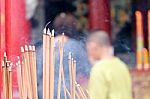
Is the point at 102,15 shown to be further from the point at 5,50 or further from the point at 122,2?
the point at 122,2

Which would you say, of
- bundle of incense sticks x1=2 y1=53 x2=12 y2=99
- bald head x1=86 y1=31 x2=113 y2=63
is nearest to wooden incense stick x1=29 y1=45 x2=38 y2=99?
bundle of incense sticks x1=2 y1=53 x2=12 y2=99

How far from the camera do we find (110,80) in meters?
3.13

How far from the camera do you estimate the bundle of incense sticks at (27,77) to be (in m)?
2.75

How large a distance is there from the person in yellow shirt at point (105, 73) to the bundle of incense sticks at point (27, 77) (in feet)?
1.21

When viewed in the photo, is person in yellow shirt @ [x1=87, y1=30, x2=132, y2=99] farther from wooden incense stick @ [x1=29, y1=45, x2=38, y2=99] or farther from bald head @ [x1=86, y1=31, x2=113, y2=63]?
wooden incense stick @ [x1=29, y1=45, x2=38, y2=99]

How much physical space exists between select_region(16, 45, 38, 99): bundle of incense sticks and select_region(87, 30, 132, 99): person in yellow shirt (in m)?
0.37

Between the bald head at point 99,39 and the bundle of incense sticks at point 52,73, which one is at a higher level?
the bald head at point 99,39

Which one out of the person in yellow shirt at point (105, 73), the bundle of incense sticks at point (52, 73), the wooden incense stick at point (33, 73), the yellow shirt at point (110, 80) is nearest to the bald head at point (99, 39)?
the person in yellow shirt at point (105, 73)

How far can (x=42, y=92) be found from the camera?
275 centimetres

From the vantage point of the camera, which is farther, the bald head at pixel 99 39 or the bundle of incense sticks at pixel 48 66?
the bald head at pixel 99 39

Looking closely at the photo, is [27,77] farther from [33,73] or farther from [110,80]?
[110,80]

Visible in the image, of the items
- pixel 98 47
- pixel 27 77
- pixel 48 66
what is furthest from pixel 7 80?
pixel 98 47

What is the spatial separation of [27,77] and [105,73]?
58 centimetres

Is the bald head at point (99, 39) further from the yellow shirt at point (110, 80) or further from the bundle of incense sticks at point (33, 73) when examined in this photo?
the bundle of incense sticks at point (33, 73)
